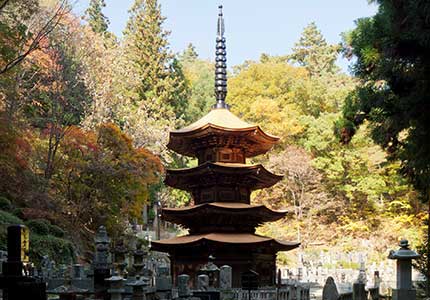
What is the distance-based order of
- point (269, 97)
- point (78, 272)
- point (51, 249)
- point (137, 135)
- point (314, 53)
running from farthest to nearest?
point (314, 53) → point (269, 97) → point (137, 135) → point (51, 249) → point (78, 272)

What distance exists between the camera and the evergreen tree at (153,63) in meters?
54.2

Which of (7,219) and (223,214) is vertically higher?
(223,214)

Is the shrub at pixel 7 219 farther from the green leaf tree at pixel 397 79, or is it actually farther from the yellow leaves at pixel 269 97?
the yellow leaves at pixel 269 97

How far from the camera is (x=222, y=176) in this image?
24016 mm

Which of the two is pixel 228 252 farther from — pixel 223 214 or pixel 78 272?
pixel 78 272

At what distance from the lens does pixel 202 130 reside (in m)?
24.0

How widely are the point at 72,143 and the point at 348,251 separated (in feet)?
71.2

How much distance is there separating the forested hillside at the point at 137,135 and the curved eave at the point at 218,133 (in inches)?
149

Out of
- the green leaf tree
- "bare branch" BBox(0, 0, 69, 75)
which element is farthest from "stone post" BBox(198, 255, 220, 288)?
"bare branch" BBox(0, 0, 69, 75)

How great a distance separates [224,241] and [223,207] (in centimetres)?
143

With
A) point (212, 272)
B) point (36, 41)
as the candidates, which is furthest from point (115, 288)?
point (36, 41)

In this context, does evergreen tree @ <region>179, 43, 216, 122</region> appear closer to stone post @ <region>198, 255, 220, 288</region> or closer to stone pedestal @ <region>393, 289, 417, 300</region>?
stone post @ <region>198, 255, 220, 288</region>

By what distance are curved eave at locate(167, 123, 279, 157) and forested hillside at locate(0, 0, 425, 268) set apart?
3792 mm

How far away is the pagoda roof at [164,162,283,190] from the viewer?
23547 mm
